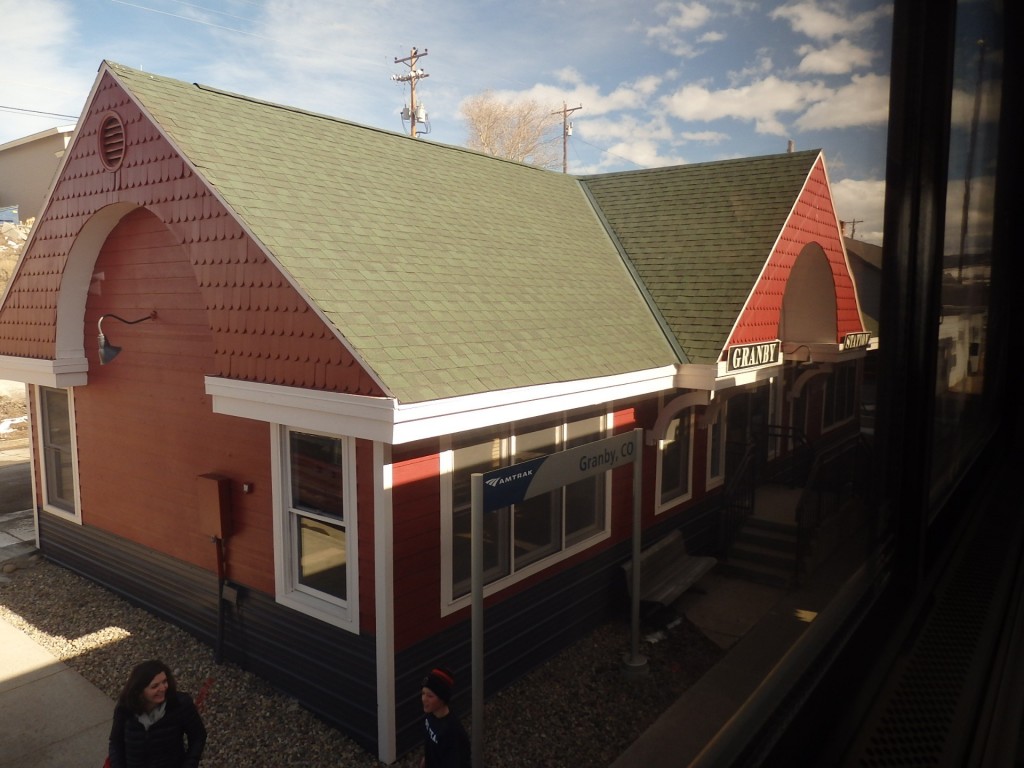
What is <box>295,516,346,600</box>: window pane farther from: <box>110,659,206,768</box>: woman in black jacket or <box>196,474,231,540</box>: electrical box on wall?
<box>110,659,206,768</box>: woman in black jacket

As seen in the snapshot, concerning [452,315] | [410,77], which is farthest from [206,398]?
[410,77]

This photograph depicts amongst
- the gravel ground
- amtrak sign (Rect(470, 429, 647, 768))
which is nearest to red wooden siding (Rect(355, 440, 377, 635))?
amtrak sign (Rect(470, 429, 647, 768))

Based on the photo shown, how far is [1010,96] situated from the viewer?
2473 millimetres

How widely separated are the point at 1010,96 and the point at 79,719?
7771 millimetres

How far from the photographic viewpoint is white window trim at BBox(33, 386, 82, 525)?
927cm

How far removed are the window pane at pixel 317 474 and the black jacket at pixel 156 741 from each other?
2.03 m

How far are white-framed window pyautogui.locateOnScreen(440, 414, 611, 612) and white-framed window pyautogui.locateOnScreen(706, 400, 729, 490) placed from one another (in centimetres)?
190

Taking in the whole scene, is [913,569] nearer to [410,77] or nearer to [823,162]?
[823,162]

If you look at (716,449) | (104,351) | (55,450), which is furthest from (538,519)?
(55,450)

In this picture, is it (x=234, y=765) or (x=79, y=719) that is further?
(x=79, y=719)

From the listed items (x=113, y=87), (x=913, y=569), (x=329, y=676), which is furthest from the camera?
(x=113, y=87)

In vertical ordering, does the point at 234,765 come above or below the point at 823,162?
below

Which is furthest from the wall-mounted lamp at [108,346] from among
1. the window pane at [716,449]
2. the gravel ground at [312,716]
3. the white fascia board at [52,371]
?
the window pane at [716,449]

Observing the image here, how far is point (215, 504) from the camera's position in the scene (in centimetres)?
691
